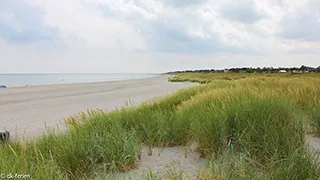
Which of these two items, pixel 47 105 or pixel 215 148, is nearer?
pixel 215 148

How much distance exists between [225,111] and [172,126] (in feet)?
3.43

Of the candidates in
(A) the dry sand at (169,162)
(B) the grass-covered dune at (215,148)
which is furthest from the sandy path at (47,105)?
(A) the dry sand at (169,162)

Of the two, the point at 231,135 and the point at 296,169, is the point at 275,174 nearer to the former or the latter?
the point at 296,169

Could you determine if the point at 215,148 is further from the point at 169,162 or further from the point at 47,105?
the point at 47,105

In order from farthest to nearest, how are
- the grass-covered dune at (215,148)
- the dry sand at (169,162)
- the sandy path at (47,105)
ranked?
the sandy path at (47,105)
the dry sand at (169,162)
the grass-covered dune at (215,148)

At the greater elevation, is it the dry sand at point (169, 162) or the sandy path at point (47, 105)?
the dry sand at point (169, 162)

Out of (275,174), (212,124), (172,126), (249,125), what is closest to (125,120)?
(172,126)

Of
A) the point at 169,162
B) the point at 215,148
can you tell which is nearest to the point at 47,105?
the point at 169,162

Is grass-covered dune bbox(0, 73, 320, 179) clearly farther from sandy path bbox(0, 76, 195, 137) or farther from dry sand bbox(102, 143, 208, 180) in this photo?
sandy path bbox(0, 76, 195, 137)

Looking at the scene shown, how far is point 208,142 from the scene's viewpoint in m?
3.11

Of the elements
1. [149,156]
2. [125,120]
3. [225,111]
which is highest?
[225,111]

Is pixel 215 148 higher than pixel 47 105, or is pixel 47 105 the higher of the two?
pixel 215 148

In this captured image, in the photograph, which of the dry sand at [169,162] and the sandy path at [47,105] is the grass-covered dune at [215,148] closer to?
the dry sand at [169,162]

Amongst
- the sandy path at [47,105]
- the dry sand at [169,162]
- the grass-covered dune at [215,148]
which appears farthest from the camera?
the sandy path at [47,105]
